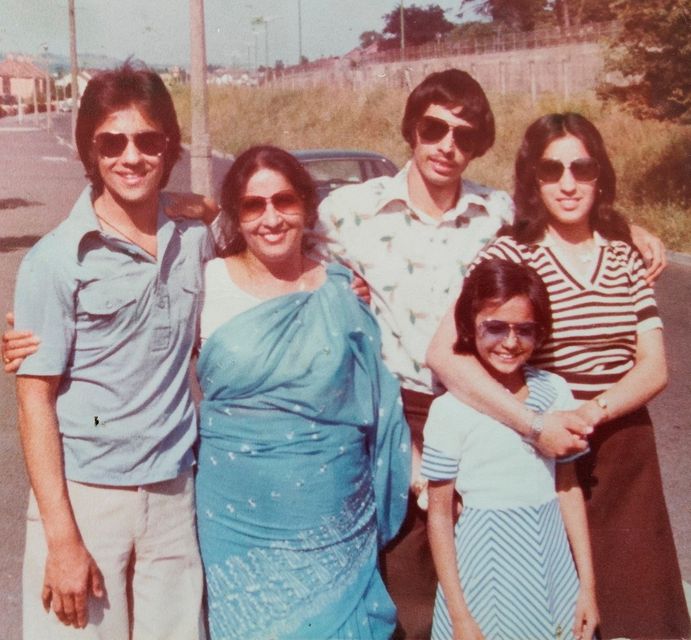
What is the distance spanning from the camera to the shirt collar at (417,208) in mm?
2324

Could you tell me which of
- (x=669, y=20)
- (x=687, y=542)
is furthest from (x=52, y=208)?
(x=687, y=542)

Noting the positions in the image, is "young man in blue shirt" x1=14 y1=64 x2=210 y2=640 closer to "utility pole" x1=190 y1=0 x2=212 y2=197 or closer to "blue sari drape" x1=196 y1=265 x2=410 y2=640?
"blue sari drape" x1=196 y1=265 x2=410 y2=640

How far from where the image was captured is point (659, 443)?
16.3 feet

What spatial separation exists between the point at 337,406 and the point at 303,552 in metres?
0.33

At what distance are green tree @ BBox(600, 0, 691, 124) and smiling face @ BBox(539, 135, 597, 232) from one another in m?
7.43

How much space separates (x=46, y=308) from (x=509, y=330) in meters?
0.94

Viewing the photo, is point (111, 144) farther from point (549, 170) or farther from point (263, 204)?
point (549, 170)

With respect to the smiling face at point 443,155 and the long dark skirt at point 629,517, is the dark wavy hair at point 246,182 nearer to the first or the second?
the smiling face at point 443,155

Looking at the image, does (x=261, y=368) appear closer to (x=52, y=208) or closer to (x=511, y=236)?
(x=511, y=236)

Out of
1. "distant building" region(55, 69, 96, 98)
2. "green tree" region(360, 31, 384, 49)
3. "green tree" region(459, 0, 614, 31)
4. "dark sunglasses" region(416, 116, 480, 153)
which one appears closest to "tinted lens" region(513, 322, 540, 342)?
"dark sunglasses" region(416, 116, 480, 153)

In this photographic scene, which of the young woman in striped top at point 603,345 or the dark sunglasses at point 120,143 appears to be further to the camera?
the young woman in striped top at point 603,345

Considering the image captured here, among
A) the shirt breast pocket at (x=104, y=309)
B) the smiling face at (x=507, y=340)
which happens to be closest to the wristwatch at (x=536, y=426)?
the smiling face at (x=507, y=340)

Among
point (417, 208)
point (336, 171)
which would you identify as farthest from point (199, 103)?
point (417, 208)

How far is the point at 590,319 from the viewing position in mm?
2090
